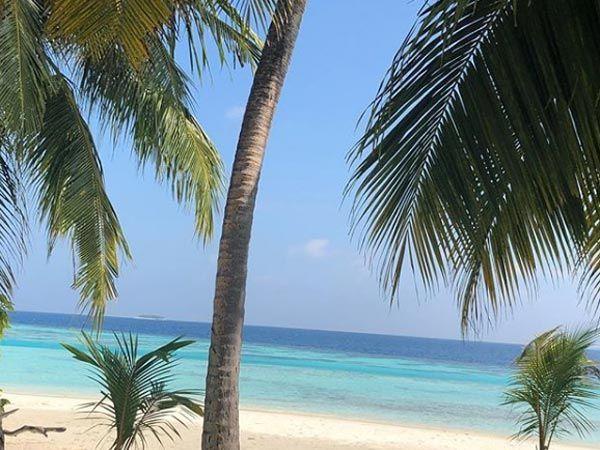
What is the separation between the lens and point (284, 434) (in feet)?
48.0

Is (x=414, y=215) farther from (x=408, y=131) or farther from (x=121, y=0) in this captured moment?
(x=121, y=0)

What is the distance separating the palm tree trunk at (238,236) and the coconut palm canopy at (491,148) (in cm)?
206

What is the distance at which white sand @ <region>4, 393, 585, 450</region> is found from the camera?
40.9ft

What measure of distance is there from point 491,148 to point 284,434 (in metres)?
13.0

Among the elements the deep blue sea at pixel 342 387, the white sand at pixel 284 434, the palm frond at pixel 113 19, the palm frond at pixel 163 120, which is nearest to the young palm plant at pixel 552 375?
the palm frond at pixel 163 120

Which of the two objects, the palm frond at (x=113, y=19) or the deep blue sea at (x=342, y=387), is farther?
the deep blue sea at (x=342, y=387)

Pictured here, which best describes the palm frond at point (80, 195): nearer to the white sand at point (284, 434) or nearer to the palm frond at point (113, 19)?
the palm frond at point (113, 19)

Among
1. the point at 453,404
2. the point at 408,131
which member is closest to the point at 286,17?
the point at 408,131

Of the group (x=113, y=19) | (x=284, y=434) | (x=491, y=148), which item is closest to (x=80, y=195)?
(x=113, y=19)

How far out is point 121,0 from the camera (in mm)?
3354

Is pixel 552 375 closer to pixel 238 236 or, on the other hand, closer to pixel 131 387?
pixel 238 236

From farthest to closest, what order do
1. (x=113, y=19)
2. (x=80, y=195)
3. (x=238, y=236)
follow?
(x=80, y=195)
(x=238, y=236)
(x=113, y=19)

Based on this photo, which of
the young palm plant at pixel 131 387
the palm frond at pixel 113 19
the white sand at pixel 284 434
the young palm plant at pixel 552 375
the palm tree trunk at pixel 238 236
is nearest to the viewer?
the palm frond at pixel 113 19

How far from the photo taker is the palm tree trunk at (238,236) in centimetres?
450
